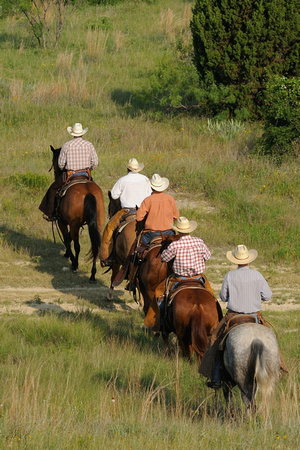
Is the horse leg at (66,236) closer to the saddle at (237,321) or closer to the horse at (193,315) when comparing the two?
the horse at (193,315)

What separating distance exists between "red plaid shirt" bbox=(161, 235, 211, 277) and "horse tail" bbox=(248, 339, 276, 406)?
2.27 meters

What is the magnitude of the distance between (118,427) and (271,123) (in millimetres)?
13040

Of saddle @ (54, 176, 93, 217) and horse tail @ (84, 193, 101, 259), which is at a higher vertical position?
saddle @ (54, 176, 93, 217)

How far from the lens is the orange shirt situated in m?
10.6

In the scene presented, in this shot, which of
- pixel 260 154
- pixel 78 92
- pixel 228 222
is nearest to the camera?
pixel 228 222

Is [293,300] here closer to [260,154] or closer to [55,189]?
[55,189]

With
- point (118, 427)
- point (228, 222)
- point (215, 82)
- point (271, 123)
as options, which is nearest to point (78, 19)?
point (215, 82)

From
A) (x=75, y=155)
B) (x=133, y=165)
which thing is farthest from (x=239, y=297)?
(x=75, y=155)

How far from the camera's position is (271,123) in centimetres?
1825

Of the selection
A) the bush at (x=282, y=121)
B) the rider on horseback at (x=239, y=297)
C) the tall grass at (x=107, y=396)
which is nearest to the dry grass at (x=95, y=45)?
the bush at (x=282, y=121)

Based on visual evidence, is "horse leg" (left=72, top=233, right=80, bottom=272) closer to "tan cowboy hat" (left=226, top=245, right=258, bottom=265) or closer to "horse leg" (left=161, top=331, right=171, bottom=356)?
"horse leg" (left=161, top=331, right=171, bottom=356)

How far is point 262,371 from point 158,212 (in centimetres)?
424

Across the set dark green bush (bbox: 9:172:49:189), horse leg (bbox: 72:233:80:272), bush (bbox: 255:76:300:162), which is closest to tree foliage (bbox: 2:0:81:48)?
dark green bush (bbox: 9:172:49:189)

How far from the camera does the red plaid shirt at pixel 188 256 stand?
29.7 feet
